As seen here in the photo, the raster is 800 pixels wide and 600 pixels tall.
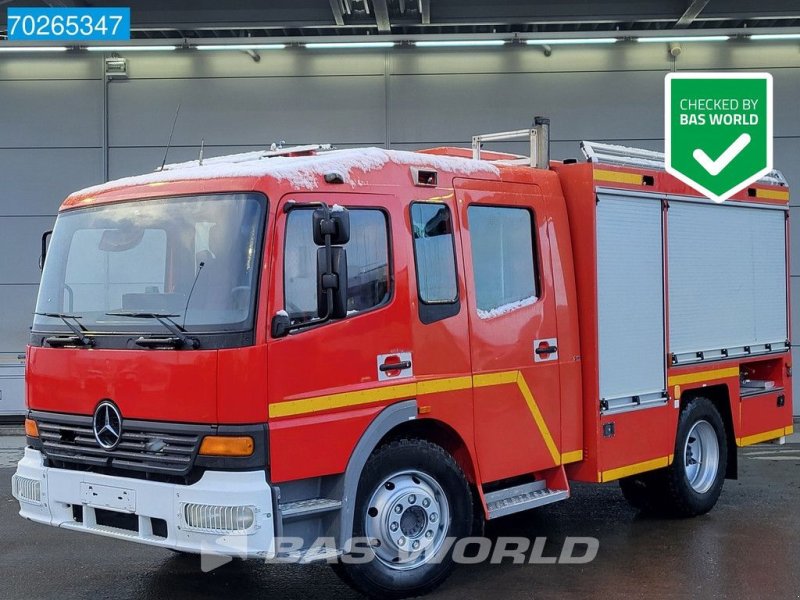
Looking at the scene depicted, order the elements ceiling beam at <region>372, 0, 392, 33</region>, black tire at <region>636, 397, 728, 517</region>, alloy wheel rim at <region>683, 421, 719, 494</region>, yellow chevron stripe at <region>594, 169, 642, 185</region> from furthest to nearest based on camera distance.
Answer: ceiling beam at <region>372, 0, 392, 33</region> < alloy wheel rim at <region>683, 421, 719, 494</region> < black tire at <region>636, 397, 728, 517</region> < yellow chevron stripe at <region>594, 169, 642, 185</region>

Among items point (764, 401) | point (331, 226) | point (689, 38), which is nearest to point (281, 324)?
point (331, 226)

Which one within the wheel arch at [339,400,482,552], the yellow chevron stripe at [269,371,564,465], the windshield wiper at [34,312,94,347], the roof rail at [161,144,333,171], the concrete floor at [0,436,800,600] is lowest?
the concrete floor at [0,436,800,600]

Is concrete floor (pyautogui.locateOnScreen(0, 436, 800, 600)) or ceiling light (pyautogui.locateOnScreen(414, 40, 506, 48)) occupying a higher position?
ceiling light (pyautogui.locateOnScreen(414, 40, 506, 48))

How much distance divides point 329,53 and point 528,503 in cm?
929

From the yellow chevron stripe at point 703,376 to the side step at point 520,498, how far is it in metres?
1.57

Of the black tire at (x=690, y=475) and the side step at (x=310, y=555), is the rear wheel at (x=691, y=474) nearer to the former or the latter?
the black tire at (x=690, y=475)

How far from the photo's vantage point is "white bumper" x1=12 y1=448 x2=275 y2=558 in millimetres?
5016

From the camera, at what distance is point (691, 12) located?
1289 cm

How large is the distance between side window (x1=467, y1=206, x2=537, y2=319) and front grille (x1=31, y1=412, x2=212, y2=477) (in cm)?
214

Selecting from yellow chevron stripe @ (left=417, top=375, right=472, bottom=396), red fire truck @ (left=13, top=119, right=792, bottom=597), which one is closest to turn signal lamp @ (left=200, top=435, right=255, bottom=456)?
red fire truck @ (left=13, top=119, right=792, bottom=597)

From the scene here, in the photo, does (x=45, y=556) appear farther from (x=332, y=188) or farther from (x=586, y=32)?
(x=586, y=32)

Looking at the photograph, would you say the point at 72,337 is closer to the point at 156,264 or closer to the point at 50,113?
the point at 156,264

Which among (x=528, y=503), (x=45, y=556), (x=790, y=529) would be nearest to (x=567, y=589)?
(x=528, y=503)

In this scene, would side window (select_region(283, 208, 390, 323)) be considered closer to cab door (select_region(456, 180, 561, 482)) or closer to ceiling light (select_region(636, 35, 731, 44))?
cab door (select_region(456, 180, 561, 482))
